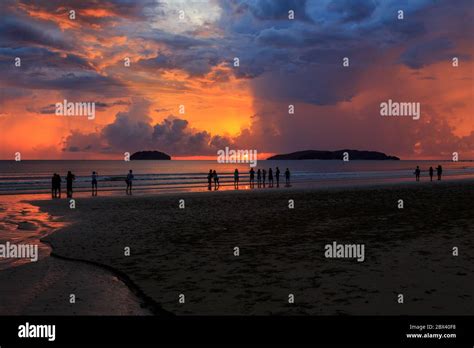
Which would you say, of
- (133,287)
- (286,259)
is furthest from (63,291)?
(286,259)

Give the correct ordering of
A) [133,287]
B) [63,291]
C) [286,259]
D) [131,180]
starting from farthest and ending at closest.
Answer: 1. [131,180]
2. [286,259]
3. [133,287]
4. [63,291]

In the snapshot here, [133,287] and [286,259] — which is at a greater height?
[286,259]

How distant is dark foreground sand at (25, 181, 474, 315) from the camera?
691 cm

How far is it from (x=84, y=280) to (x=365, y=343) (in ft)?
19.8

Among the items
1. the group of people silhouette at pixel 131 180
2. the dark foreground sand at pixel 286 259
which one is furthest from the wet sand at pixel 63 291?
the group of people silhouette at pixel 131 180

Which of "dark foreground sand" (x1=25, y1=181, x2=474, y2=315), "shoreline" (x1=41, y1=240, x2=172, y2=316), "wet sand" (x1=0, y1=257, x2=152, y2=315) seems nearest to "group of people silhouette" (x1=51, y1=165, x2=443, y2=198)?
"dark foreground sand" (x1=25, y1=181, x2=474, y2=315)

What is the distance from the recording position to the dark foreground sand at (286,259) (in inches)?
272

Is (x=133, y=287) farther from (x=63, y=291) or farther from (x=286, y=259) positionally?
(x=286, y=259)

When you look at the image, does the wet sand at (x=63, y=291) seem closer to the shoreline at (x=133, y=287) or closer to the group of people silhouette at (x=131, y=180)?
the shoreline at (x=133, y=287)

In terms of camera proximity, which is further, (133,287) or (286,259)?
(286,259)

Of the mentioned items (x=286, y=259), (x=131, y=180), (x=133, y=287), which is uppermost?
(x=131, y=180)

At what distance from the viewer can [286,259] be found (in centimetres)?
1009

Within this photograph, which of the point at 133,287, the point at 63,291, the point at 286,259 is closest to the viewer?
the point at 63,291

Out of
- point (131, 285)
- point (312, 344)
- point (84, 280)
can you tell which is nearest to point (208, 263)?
point (131, 285)
